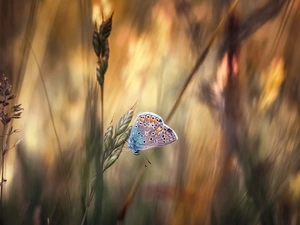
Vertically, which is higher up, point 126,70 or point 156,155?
point 126,70

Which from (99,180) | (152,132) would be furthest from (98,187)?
(152,132)

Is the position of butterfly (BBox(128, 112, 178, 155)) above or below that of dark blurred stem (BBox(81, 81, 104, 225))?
above

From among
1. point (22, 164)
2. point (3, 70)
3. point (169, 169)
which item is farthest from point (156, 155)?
point (3, 70)

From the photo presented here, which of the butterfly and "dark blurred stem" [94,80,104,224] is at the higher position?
the butterfly

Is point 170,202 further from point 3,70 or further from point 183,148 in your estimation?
point 3,70
